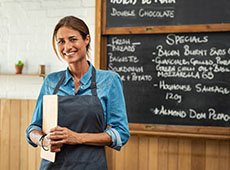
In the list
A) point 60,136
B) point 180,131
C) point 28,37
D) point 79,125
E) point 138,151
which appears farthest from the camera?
point 28,37

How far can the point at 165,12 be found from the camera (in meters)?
2.15

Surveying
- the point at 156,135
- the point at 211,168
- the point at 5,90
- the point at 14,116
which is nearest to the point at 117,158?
the point at 156,135

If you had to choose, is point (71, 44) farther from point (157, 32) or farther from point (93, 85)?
point (157, 32)

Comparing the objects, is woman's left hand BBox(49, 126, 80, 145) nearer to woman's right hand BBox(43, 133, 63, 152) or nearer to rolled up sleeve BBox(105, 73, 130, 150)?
woman's right hand BBox(43, 133, 63, 152)

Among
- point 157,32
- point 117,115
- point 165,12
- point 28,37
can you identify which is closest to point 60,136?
point 117,115

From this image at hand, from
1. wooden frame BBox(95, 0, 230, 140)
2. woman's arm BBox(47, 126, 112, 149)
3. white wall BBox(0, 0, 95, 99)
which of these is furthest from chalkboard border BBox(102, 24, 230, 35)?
woman's arm BBox(47, 126, 112, 149)

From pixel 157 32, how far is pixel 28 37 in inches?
46.1

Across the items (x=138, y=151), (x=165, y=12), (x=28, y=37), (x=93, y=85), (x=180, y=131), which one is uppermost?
(x=165, y=12)

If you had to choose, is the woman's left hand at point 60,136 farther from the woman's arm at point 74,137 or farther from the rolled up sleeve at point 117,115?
the rolled up sleeve at point 117,115

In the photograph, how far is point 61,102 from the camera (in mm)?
1347

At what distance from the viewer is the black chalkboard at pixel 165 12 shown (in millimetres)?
2066

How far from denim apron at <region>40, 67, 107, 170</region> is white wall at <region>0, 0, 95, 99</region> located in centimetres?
115

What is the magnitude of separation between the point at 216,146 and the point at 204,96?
397 mm

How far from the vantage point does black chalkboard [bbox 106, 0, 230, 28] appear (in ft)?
6.78
